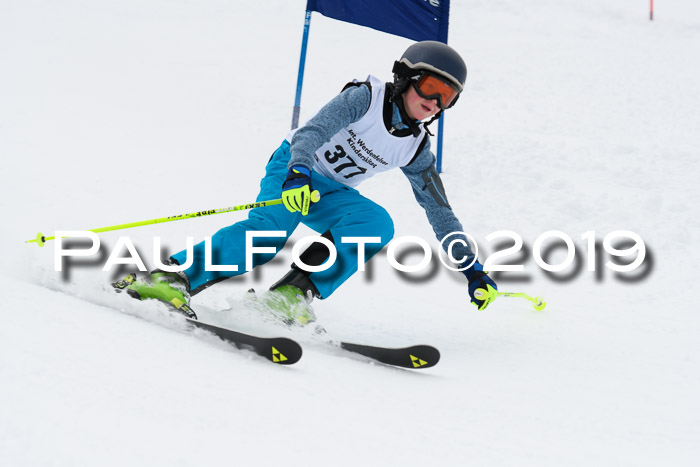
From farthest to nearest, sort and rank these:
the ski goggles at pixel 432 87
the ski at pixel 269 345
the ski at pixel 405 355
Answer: the ski goggles at pixel 432 87, the ski at pixel 405 355, the ski at pixel 269 345

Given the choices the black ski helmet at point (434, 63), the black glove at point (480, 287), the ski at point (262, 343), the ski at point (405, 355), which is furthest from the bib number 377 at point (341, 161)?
the ski at point (262, 343)

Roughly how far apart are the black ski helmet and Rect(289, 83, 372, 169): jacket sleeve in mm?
208

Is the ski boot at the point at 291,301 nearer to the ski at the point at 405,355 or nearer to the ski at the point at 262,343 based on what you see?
the ski at the point at 405,355

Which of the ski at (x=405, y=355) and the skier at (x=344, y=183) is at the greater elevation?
the skier at (x=344, y=183)

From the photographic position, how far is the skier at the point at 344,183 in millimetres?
2967

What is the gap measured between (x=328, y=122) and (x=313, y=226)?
27.8 inches

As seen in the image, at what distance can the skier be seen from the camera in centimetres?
297

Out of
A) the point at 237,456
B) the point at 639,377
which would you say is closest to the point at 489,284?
the point at 639,377

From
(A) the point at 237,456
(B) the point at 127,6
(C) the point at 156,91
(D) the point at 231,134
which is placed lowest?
(A) the point at 237,456

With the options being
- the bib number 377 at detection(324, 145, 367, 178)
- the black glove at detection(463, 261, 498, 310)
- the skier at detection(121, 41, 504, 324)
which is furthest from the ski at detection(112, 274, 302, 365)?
the black glove at detection(463, 261, 498, 310)

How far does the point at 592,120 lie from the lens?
776 cm

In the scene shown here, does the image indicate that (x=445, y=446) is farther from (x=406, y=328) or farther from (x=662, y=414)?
(x=406, y=328)

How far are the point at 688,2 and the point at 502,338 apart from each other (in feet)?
44.6

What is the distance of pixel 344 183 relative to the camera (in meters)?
3.53
